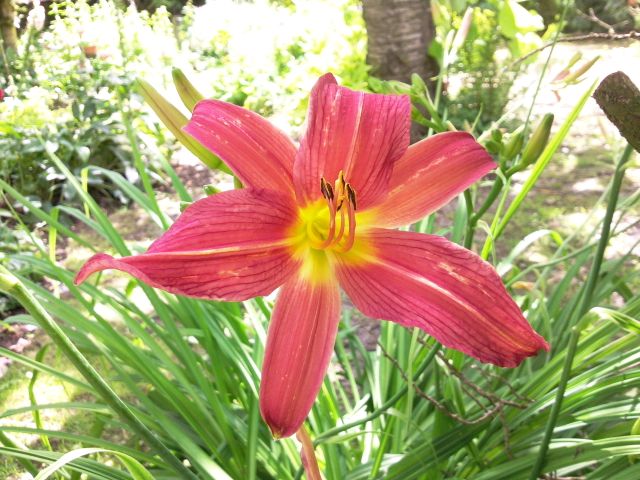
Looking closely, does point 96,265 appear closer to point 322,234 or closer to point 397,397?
point 322,234

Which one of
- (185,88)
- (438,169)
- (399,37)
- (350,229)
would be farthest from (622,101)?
(399,37)

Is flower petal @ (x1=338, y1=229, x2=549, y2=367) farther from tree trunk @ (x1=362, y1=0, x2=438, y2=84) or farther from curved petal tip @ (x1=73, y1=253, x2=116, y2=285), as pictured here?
tree trunk @ (x1=362, y1=0, x2=438, y2=84)

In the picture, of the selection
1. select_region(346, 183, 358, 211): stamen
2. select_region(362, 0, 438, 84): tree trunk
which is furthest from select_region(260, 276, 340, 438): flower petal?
select_region(362, 0, 438, 84): tree trunk

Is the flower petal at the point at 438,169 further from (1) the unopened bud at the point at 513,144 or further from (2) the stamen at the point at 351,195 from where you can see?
(1) the unopened bud at the point at 513,144

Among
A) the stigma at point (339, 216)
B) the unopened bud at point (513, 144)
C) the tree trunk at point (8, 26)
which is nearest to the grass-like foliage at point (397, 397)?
the unopened bud at point (513, 144)

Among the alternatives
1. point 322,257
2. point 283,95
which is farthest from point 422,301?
point 283,95

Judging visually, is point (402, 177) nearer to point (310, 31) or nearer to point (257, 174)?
point (257, 174)
